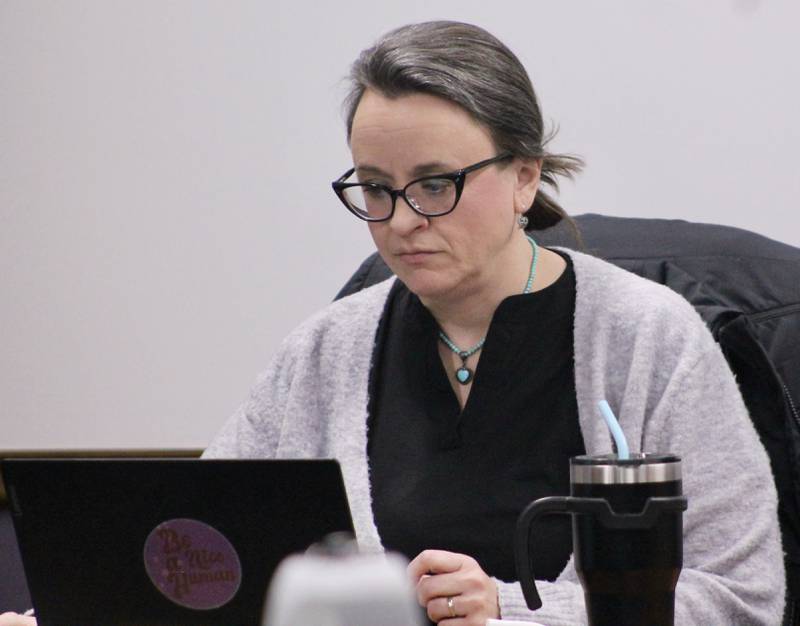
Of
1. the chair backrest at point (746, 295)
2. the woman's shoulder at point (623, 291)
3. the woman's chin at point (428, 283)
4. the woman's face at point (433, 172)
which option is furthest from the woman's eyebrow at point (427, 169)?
the chair backrest at point (746, 295)

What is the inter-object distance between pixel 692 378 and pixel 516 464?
0.22 m

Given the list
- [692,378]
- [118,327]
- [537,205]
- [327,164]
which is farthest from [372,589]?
[118,327]

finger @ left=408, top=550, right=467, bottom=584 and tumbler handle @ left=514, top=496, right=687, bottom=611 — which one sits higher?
tumbler handle @ left=514, top=496, right=687, bottom=611

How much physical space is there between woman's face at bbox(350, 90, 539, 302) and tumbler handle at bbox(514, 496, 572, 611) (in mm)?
510

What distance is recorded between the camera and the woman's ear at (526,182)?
153cm

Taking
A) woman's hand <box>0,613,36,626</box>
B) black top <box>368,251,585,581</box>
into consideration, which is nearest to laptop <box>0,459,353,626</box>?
woman's hand <box>0,613,36,626</box>

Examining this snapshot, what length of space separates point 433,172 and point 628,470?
586mm

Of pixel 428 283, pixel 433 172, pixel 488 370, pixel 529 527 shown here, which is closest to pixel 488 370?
pixel 488 370

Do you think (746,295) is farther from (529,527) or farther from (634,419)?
(529,527)

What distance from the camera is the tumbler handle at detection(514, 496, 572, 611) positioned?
0.96 meters

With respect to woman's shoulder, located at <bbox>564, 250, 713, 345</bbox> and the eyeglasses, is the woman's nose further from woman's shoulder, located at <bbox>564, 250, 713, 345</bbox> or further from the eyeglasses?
woman's shoulder, located at <bbox>564, 250, 713, 345</bbox>

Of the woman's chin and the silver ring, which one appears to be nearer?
the silver ring

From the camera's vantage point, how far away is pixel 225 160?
2398 millimetres

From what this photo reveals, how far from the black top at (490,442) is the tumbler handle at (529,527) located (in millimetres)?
420
